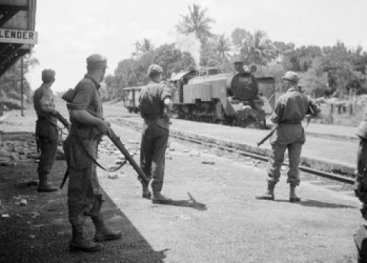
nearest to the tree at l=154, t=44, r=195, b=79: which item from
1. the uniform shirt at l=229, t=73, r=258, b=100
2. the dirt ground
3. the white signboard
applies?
the uniform shirt at l=229, t=73, r=258, b=100

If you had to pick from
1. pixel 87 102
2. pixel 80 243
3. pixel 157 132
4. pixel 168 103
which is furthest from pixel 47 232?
pixel 168 103

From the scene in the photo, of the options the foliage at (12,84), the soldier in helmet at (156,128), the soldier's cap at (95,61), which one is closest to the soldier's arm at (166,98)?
the soldier in helmet at (156,128)

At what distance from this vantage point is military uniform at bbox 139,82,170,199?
6586mm

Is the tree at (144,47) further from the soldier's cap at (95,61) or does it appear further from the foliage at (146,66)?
the soldier's cap at (95,61)

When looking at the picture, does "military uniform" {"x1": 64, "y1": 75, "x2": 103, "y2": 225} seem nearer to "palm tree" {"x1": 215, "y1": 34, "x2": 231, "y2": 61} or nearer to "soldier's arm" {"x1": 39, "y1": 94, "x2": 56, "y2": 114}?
"soldier's arm" {"x1": 39, "y1": 94, "x2": 56, "y2": 114}

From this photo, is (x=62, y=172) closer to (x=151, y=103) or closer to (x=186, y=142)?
(x=151, y=103)

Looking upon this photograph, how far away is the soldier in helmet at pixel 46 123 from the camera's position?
6.98 meters

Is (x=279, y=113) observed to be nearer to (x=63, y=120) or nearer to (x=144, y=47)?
(x=63, y=120)

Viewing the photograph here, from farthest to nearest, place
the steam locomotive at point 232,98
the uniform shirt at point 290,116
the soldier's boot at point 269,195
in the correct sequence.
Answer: the steam locomotive at point 232,98
the soldier's boot at point 269,195
the uniform shirt at point 290,116

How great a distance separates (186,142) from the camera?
639 inches

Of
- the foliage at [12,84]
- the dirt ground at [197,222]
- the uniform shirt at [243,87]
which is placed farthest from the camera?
the foliage at [12,84]

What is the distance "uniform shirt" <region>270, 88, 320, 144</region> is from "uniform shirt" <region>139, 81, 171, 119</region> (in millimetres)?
1686

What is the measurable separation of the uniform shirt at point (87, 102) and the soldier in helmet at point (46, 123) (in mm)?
2489

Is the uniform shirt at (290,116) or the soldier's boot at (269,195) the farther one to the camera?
the soldier's boot at (269,195)
